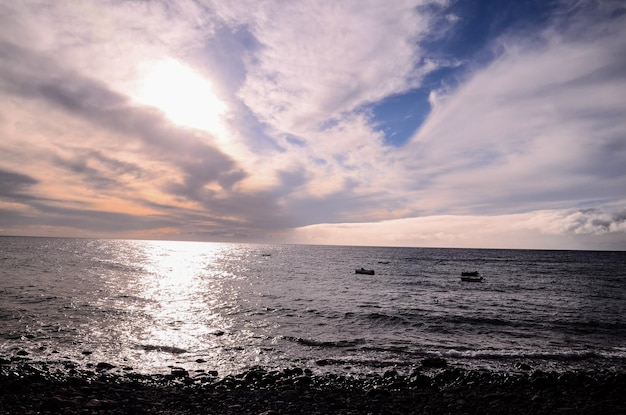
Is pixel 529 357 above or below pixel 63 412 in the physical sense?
below

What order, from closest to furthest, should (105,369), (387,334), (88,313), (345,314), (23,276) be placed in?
(105,369) → (387,334) → (88,313) → (345,314) → (23,276)

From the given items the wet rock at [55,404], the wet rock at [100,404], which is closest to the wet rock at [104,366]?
the wet rock at [100,404]

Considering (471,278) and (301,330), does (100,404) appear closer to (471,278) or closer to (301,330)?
(301,330)

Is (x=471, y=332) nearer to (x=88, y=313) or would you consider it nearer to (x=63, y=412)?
(x=63, y=412)

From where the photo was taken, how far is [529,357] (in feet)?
61.3

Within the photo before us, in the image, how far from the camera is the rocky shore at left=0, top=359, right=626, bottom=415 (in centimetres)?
1112

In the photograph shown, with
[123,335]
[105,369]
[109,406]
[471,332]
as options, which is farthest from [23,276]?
[471,332]

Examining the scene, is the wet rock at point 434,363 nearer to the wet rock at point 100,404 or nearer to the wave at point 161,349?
the wave at point 161,349

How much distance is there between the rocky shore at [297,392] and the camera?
36.5 ft

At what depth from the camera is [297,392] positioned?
1270cm

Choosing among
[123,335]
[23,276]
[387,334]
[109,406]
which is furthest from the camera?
[23,276]

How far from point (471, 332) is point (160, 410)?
21.6 m

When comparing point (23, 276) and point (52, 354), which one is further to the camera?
point (23, 276)

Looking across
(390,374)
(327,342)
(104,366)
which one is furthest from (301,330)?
(104,366)
